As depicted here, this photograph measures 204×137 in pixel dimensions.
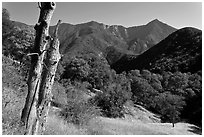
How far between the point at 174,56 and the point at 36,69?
135 meters

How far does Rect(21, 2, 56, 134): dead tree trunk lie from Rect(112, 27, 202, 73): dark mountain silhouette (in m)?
103

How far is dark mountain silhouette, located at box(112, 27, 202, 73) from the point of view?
110938mm

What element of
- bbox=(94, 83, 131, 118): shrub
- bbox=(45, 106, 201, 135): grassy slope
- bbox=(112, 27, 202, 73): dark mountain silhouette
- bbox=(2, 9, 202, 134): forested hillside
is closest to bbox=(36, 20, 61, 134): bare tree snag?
bbox=(2, 9, 202, 134): forested hillside

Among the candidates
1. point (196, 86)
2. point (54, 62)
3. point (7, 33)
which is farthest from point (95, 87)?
point (54, 62)

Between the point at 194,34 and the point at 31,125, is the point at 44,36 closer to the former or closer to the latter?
the point at 31,125

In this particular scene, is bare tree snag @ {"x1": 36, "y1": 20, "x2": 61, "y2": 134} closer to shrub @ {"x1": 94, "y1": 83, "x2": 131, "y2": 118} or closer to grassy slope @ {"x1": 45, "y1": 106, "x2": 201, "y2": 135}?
grassy slope @ {"x1": 45, "y1": 106, "x2": 201, "y2": 135}

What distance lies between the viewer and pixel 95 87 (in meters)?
60.9

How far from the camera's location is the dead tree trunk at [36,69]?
6.08 m

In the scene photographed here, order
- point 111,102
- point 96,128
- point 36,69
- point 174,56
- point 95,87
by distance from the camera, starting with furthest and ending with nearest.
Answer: point 174,56, point 95,87, point 111,102, point 96,128, point 36,69

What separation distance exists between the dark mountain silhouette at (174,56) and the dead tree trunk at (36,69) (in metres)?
103

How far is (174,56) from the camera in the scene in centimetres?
13512

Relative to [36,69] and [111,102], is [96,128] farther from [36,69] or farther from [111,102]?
[111,102]

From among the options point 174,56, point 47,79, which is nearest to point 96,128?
point 47,79

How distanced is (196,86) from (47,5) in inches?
3001
